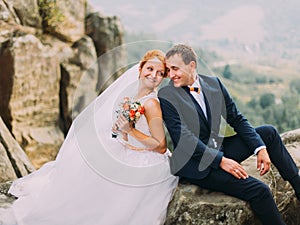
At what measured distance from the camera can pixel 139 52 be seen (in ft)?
13.1

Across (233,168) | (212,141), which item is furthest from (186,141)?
(233,168)

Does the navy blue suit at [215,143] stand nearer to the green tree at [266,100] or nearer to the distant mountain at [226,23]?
the green tree at [266,100]

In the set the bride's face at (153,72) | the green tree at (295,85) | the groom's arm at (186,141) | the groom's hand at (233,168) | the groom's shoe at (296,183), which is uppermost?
the bride's face at (153,72)

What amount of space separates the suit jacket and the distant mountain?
4192cm

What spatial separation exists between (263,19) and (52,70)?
166ft

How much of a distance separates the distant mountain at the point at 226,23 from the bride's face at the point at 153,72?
4193 cm

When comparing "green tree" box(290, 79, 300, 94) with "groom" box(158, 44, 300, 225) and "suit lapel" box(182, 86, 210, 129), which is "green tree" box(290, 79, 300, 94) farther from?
"suit lapel" box(182, 86, 210, 129)

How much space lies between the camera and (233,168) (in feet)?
Answer: 10.7

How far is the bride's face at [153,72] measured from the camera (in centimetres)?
341

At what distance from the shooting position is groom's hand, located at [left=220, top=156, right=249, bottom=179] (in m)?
3.24

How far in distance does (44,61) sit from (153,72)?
702 cm

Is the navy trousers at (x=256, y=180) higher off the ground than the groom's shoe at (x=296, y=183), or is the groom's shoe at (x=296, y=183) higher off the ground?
the navy trousers at (x=256, y=180)

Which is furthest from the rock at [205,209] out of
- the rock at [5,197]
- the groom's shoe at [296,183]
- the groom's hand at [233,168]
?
the rock at [5,197]

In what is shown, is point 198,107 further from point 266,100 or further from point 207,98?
point 266,100
